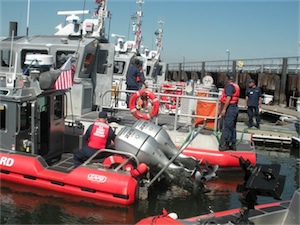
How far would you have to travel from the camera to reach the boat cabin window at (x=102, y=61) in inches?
392

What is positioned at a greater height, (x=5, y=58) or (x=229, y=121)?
(x=5, y=58)

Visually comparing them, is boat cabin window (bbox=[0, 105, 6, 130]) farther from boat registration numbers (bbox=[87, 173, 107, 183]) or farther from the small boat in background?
the small boat in background

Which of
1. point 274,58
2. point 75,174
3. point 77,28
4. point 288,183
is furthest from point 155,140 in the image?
point 274,58

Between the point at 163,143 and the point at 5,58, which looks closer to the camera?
the point at 163,143

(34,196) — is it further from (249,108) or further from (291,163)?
(249,108)

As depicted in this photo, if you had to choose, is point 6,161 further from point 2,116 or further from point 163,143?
point 163,143

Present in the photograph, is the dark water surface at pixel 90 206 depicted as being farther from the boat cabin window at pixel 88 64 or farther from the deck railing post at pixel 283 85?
the deck railing post at pixel 283 85

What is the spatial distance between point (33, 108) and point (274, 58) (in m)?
24.5

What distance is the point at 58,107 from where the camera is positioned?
704 centimetres

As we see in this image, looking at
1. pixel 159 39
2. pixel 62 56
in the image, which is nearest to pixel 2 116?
pixel 62 56

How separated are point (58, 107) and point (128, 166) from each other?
202 cm

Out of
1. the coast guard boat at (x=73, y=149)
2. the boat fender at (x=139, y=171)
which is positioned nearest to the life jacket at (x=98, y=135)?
the coast guard boat at (x=73, y=149)

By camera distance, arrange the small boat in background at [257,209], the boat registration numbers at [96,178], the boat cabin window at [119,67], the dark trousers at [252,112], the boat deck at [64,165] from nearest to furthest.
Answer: the small boat in background at [257,209] → the boat registration numbers at [96,178] → the boat deck at [64,165] → the dark trousers at [252,112] → the boat cabin window at [119,67]

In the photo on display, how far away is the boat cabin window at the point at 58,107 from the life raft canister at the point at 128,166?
1557mm
